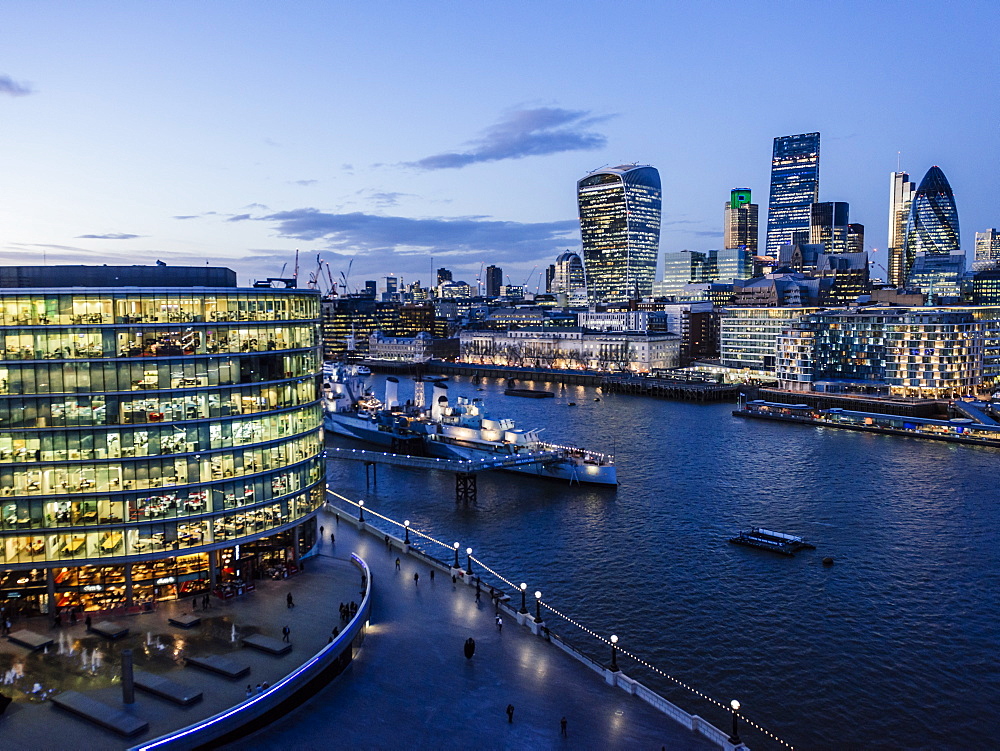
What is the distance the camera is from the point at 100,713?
24297 mm

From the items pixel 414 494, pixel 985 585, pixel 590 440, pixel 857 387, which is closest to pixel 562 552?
pixel 414 494

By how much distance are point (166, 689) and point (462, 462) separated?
41003 millimetres

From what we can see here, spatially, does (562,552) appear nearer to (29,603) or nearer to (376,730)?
(376,730)

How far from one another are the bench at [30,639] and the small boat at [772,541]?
40.1 metres

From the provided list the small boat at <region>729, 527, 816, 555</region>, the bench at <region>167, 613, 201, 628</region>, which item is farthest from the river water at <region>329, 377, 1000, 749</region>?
the bench at <region>167, 613, 201, 628</region>

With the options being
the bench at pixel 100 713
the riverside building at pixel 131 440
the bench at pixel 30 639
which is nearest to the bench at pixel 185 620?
the riverside building at pixel 131 440

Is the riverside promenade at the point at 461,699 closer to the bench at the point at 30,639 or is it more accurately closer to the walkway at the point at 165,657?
the walkway at the point at 165,657

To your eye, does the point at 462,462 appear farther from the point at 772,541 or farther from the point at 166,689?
the point at 166,689

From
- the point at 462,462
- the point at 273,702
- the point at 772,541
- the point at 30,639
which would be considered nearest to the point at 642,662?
the point at 273,702

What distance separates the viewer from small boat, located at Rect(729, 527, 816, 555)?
50.7m

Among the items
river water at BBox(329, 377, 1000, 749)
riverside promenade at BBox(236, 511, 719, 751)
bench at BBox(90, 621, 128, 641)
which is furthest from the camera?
river water at BBox(329, 377, 1000, 749)

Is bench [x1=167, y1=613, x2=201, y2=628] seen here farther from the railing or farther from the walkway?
the railing

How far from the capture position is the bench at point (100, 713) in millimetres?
23625

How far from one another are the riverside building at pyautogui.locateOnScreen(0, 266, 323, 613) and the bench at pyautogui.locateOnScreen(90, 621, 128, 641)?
9.09 ft
